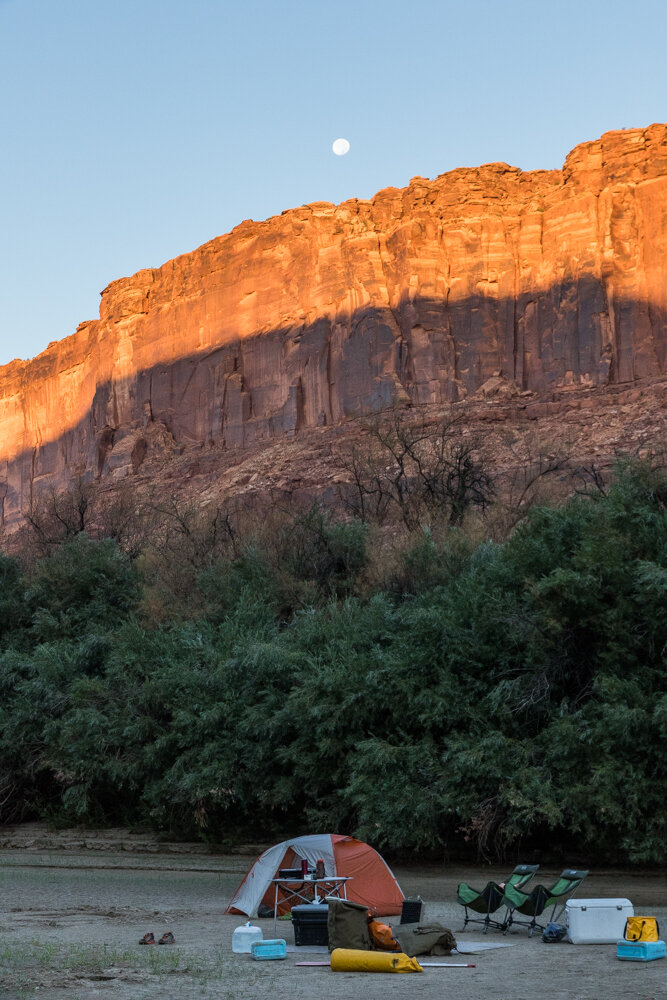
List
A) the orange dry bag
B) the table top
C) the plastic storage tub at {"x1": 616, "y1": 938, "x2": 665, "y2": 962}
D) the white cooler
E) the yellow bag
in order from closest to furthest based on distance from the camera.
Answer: the plastic storage tub at {"x1": 616, "y1": 938, "x2": 665, "y2": 962}
the yellow bag
the orange dry bag
the white cooler
the table top

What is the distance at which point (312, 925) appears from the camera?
12.3 metres

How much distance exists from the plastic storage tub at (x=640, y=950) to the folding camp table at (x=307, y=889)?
4390 millimetres

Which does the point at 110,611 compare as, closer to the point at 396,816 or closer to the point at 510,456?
the point at 396,816

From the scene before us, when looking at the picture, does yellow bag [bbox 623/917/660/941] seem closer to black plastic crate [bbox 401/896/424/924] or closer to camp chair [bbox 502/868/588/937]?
camp chair [bbox 502/868/588/937]

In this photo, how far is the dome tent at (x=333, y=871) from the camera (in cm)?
1543

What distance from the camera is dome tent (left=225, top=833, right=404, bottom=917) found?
15430 mm

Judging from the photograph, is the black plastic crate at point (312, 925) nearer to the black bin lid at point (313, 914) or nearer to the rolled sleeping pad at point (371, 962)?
the black bin lid at point (313, 914)

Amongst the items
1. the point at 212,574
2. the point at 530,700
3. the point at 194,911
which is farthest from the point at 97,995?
the point at 212,574

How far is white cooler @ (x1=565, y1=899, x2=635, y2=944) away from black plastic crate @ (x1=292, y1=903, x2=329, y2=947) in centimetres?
275

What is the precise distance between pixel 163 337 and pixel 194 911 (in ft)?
224

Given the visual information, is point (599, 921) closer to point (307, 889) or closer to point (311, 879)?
point (311, 879)

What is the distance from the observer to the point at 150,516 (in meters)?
44.0

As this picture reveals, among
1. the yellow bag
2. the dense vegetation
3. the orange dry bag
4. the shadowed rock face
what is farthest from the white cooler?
the shadowed rock face

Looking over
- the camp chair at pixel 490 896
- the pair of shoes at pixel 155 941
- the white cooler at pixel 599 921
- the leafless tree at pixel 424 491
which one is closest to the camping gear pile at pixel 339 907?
the camp chair at pixel 490 896
